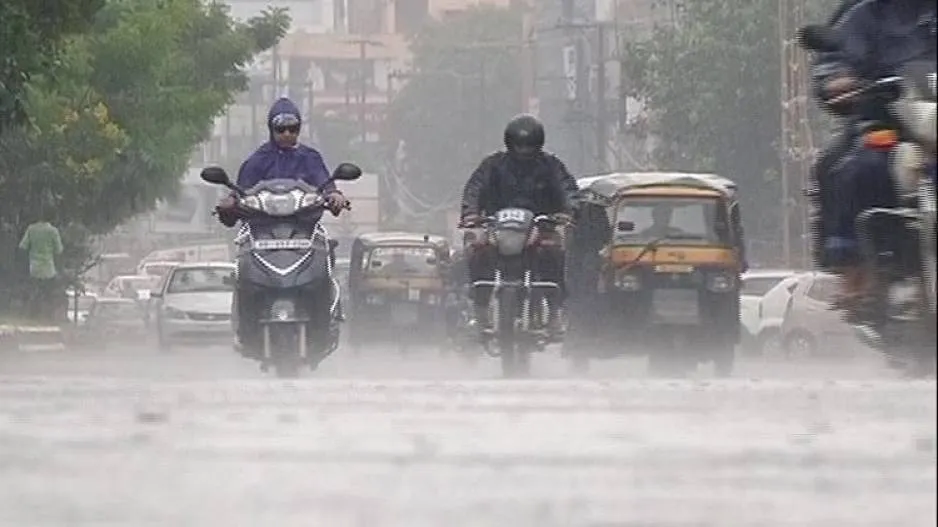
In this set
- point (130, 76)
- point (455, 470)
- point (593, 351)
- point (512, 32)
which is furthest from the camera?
point (512, 32)

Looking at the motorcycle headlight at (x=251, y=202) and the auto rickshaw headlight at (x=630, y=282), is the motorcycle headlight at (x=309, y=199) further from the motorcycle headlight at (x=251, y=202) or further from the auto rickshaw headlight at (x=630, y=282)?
the auto rickshaw headlight at (x=630, y=282)

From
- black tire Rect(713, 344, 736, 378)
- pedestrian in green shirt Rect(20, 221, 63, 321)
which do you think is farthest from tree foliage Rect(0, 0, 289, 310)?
black tire Rect(713, 344, 736, 378)

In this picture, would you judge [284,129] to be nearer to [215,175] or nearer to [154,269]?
[215,175]

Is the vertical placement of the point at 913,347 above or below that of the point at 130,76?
below

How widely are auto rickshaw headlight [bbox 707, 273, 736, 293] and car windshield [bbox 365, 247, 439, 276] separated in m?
12.1

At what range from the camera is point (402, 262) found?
31.8 m

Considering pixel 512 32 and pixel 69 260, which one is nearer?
pixel 69 260

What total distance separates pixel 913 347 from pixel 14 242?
99.4 ft

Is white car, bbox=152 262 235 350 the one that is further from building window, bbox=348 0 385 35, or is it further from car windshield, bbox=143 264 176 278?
building window, bbox=348 0 385 35

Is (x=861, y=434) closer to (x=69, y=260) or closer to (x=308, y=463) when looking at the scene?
(x=308, y=463)

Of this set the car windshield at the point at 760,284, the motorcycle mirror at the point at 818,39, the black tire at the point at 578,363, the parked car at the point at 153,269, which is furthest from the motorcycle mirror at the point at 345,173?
the parked car at the point at 153,269

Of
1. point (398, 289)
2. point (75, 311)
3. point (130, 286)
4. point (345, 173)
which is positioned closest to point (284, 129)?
point (345, 173)

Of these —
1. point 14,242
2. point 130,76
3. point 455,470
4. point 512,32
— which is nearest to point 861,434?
point 455,470

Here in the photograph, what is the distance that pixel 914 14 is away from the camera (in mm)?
7055
